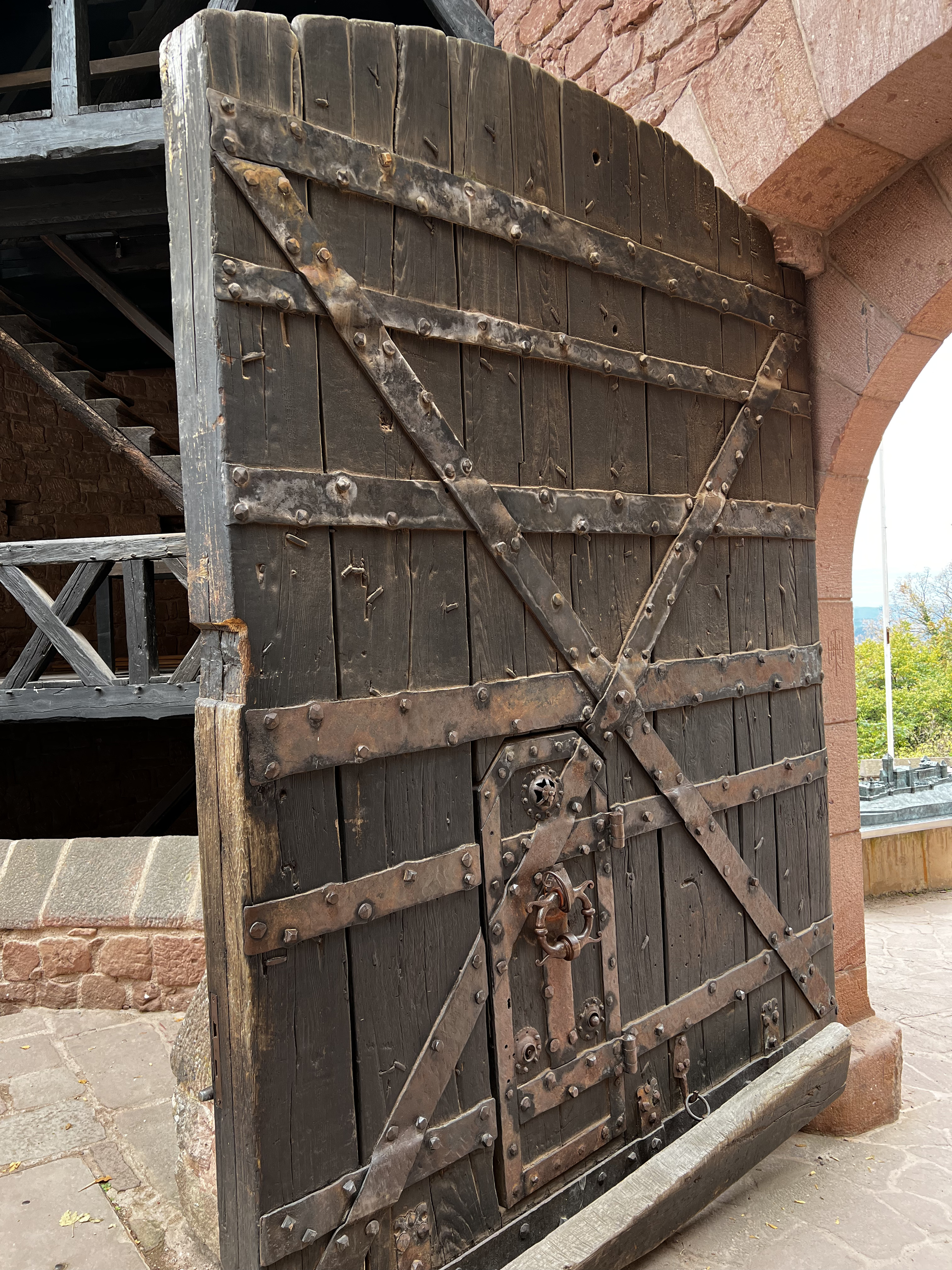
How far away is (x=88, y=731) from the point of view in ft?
28.3

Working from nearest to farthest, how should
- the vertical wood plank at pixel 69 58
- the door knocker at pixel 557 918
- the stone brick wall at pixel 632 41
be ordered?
the door knocker at pixel 557 918
the stone brick wall at pixel 632 41
the vertical wood plank at pixel 69 58

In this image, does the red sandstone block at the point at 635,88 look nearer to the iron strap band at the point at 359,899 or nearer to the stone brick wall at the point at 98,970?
the iron strap band at the point at 359,899

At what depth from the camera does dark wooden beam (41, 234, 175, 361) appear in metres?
5.99

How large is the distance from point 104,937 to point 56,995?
1.20 feet

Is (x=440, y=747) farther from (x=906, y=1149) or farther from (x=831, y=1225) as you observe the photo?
(x=906, y=1149)

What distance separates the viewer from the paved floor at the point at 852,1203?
230 centimetres

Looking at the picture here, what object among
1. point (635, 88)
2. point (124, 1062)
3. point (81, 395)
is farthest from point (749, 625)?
point (81, 395)

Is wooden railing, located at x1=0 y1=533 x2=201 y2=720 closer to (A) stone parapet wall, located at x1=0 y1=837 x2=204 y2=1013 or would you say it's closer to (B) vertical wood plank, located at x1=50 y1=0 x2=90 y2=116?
(A) stone parapet wall, located at x1=0 y1=837 x2=204 y2=1013

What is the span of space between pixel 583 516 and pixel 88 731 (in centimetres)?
780

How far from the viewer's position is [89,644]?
203 inches

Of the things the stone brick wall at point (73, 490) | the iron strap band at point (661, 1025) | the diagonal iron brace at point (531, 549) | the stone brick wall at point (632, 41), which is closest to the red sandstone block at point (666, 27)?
the stone brick wall at point (632, 41)

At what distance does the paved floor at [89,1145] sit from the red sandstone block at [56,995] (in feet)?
0.11

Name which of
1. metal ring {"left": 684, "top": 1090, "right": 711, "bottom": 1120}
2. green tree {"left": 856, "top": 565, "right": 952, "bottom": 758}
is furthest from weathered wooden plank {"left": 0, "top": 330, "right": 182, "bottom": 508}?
green tree {"left": 856, "top": 565, "right": 952, "bottom": 758}

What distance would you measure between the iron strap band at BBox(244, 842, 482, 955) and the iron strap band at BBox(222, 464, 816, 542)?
68 cm
